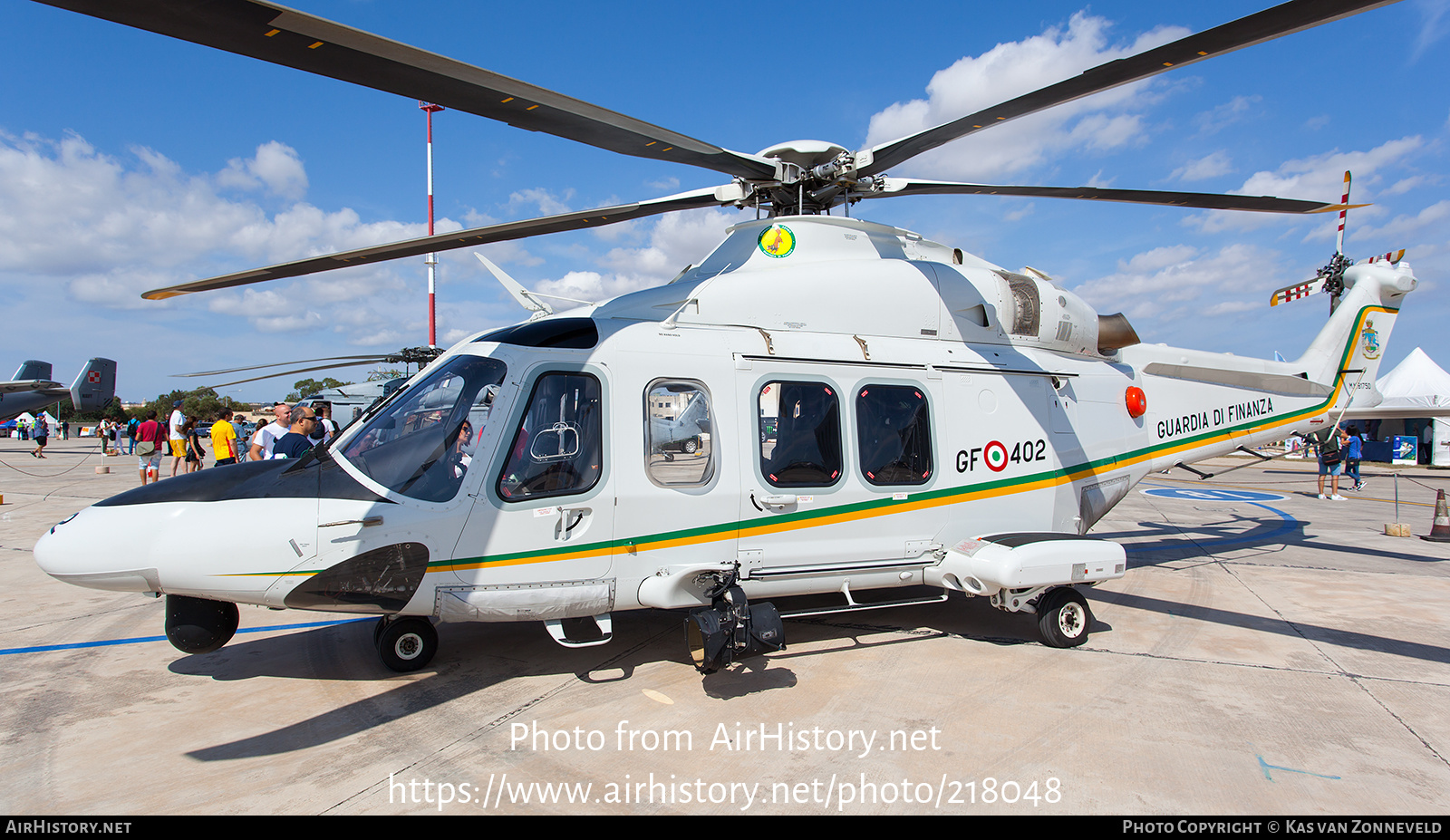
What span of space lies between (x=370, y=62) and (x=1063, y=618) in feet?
18.0

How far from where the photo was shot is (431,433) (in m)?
4.21

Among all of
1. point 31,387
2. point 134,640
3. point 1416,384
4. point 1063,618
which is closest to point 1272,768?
point 1063,618

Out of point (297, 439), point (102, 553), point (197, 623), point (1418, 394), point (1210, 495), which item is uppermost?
point (1418, 394)

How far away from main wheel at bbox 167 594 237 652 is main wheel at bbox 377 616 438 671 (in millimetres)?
852

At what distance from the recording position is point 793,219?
545cm

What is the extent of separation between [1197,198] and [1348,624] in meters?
3.72

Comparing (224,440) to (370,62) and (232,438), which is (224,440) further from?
(370,62)

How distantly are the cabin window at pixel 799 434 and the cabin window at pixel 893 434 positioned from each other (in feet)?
0.73

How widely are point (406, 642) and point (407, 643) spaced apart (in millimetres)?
12

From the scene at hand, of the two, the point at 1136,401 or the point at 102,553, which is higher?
the point at 1136,401

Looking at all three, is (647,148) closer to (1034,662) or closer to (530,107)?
(530,107)

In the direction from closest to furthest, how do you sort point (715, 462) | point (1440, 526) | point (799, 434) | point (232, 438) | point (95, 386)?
point (715, 462) < point (799, 434) < point (232, 438) < point (1440, 526) < point (95, 386)

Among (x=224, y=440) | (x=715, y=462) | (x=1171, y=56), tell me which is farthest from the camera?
(x=224, y=440)

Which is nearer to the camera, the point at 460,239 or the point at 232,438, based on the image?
the point at 460,239
